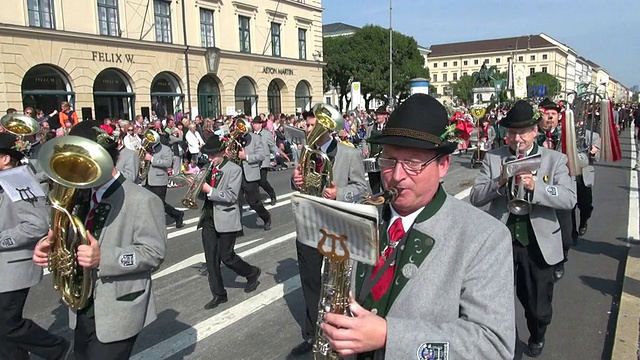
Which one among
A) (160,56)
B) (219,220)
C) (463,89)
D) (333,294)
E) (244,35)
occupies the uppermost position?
(244,35)

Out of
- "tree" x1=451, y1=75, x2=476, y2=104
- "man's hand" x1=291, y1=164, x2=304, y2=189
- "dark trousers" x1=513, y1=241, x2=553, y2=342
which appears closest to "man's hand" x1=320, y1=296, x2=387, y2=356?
"dark trousers" x1=513, y1=241, x2=553, y2=342

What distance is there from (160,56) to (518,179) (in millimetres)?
25866

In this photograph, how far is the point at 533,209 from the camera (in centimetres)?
395

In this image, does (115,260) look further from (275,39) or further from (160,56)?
(275,39)

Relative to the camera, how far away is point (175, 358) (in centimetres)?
438

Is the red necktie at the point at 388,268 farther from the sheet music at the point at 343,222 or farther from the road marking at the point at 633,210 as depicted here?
the road marking at the point at 633,210

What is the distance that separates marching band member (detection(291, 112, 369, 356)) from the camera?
14.8ft

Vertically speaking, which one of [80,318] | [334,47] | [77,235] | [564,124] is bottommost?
[80,318]

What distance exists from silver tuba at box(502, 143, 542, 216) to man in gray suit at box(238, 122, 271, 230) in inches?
230

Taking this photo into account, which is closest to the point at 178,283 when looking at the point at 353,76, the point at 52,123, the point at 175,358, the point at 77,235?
the point at 175,358

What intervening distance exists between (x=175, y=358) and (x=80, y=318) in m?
1.57

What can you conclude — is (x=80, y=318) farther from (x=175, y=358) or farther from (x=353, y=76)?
(x=353, y=76)

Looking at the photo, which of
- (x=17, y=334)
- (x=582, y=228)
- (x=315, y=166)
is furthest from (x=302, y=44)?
(x=17, y=334)

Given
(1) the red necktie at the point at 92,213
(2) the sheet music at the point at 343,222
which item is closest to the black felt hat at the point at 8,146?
(1) the red necktie at the point at 92,213
